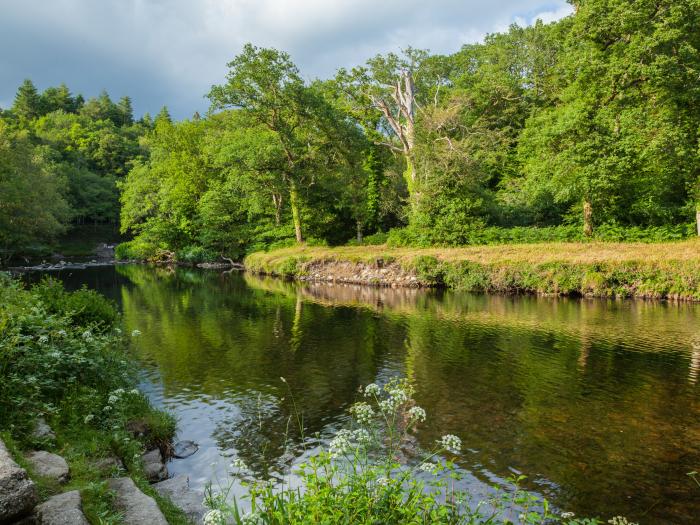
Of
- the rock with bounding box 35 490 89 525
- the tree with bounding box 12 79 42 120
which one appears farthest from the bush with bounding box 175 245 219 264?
the tree with bounding box 12 79 42 120

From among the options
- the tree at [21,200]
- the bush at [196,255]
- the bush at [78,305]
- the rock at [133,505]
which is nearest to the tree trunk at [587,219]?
the bush at [78,305]

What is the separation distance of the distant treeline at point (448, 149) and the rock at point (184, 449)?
30961 mm

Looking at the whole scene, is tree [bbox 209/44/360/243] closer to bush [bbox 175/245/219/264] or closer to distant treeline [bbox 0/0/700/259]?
distant treeline [bbox 0/0/700/259]

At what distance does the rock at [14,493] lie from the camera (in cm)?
425

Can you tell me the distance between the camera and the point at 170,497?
702cm

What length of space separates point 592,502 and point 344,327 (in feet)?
46.1

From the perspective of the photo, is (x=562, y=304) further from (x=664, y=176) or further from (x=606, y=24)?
(x=606, y=24)

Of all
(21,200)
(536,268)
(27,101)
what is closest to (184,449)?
(536,268)

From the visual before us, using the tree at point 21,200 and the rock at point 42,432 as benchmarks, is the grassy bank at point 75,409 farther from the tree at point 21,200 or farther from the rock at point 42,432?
the tree at point 21,200

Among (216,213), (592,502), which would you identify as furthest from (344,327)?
(216,213)

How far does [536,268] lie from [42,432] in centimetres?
2735

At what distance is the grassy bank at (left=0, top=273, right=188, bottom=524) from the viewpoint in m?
6.07

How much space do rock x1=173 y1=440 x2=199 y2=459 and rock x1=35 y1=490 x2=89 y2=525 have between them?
4.74 m

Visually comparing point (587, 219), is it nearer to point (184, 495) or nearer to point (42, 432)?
point (184, 495)
